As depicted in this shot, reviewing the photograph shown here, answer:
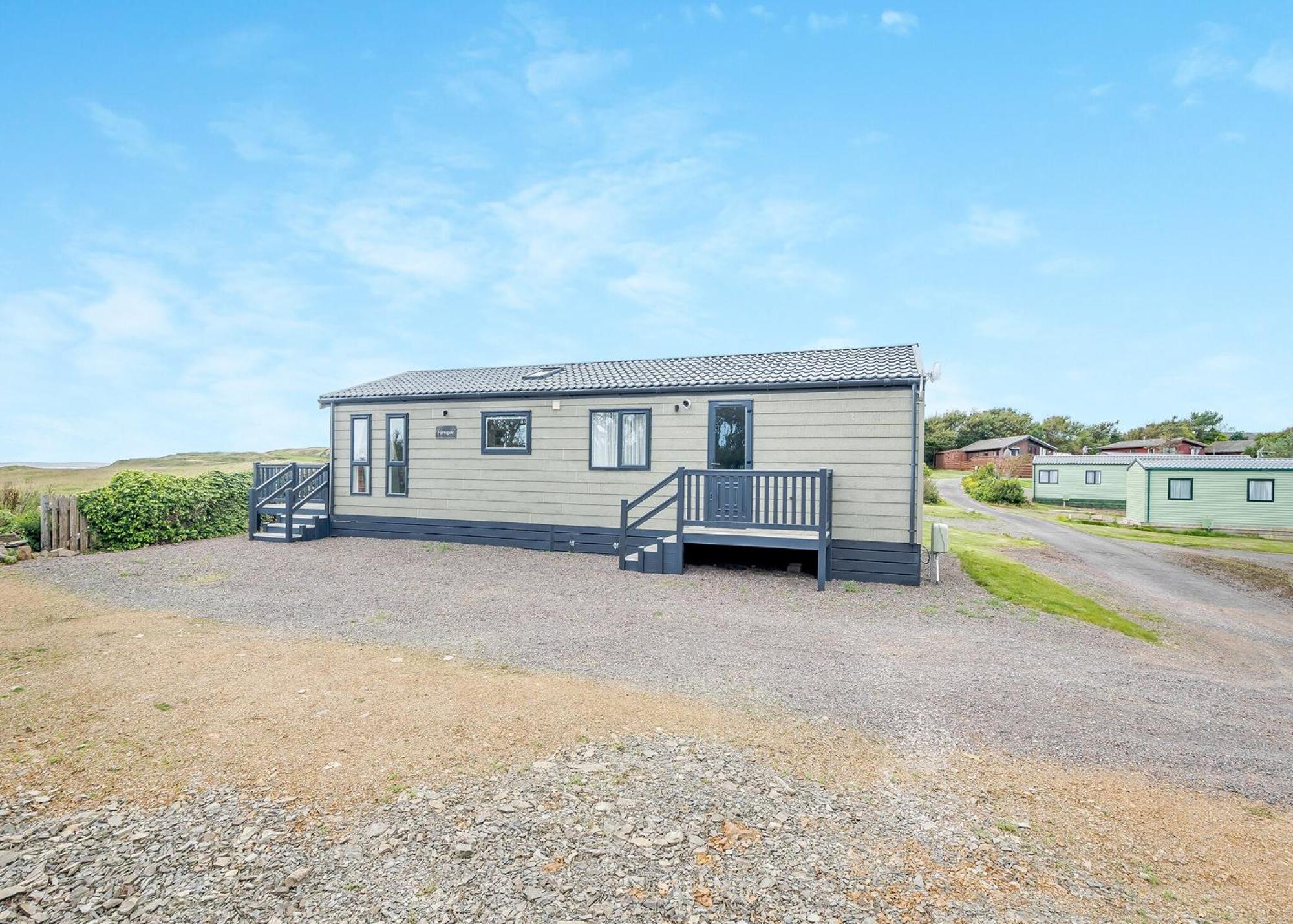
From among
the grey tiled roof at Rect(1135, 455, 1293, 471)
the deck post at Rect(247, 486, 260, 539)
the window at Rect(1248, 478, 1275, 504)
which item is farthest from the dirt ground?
the window at Rect(1248, 478, 1275, 504)

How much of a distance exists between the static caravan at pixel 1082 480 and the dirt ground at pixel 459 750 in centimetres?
3506

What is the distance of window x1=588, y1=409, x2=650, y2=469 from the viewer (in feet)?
37.0

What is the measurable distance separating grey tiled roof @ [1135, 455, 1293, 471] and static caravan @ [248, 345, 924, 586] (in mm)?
21561

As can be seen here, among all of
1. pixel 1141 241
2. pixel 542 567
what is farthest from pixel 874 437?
pixel 1141 241

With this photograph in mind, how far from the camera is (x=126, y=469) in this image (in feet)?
42.4

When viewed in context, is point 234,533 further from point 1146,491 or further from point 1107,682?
point 1146,491

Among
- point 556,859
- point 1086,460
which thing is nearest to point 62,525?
point 556,859

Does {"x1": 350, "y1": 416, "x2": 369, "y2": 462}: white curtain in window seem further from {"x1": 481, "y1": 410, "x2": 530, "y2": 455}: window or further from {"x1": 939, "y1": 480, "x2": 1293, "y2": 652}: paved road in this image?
{"x1": 939, "y1": 480, "x2": 1293, "y2": 652}: paved road

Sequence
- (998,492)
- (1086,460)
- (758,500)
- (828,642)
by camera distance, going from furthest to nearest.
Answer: (998,492) → (1086,460) → (758,500) → (828,642)

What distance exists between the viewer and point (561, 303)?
22719 mm

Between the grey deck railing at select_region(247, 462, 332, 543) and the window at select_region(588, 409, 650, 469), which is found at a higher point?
the window at select_region(588, 409, 650, 469)

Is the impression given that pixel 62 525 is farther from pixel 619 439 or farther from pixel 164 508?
pixel 619 439

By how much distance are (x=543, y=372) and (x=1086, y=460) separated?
3291 centimetres

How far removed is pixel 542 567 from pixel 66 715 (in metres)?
6.70
